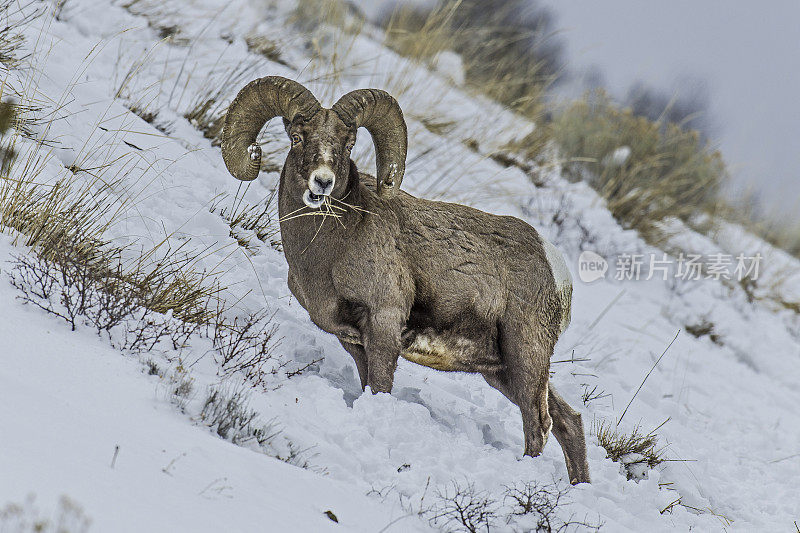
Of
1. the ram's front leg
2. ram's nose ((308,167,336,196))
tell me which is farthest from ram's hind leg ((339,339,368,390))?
ram's nose ((308,167,336,196))

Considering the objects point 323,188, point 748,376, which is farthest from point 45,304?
point 748,376

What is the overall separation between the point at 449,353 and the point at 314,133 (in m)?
1.66

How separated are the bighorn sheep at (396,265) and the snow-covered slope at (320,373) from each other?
1.24 feet

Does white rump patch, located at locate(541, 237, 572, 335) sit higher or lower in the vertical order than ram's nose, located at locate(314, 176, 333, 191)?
lower

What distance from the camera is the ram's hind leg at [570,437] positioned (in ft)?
16.2

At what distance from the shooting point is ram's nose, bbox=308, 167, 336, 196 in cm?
409

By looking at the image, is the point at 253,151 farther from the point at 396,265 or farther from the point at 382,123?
the point at 396,265

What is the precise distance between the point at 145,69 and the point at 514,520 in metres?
6.46

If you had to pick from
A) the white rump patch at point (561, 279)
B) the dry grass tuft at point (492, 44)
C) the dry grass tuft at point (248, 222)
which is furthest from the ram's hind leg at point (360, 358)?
the dry grass tuft at point (492, 44)

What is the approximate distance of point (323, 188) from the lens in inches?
161

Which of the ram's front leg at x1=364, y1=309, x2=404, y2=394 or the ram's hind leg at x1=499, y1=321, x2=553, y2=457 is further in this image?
the ram's hind leg at x1=499, y1=321, x2=553, y2=457

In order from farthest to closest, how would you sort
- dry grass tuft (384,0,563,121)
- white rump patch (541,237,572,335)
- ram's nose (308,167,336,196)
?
dry grass tuft (384,0,563,121) < white rump patch (541,237,572,335) < ram's nose (308,167,336,196)

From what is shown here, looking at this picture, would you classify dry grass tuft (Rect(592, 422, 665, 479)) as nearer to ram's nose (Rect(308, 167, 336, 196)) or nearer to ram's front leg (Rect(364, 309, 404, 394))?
ram's front leg (Rect(364, 309, 404, 394))

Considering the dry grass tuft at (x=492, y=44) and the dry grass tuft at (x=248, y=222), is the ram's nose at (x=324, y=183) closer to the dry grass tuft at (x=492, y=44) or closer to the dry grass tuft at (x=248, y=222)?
the dry grass tuft at (x=248, y=222)
